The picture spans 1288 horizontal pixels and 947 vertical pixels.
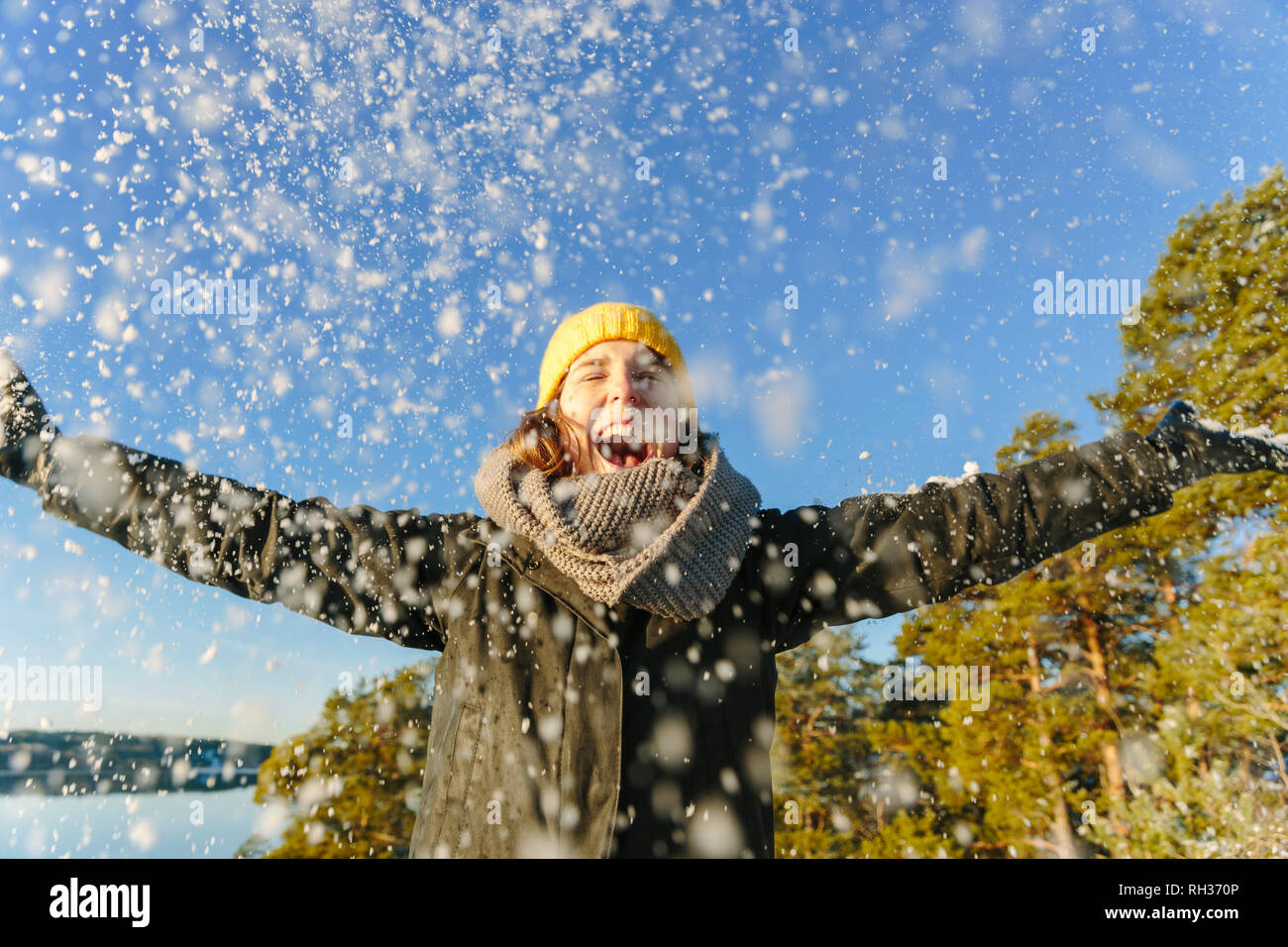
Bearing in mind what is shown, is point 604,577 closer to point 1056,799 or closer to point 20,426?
point 20,426

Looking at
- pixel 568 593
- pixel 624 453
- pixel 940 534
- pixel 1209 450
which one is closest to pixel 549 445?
pixel 624 453

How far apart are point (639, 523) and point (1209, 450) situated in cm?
195

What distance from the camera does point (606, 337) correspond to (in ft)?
10.6

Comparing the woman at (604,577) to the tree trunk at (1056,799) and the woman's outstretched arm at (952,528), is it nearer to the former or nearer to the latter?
the woman's outstretched arm at (952,528)

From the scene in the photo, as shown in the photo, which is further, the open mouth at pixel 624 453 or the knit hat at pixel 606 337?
the knit hat at pixel 606 337

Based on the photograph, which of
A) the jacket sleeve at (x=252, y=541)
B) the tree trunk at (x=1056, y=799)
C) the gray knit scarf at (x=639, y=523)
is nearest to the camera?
the gray knit scarf at (x=639, y=523)

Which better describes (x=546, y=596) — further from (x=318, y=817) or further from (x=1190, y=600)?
(x=318, y=817)

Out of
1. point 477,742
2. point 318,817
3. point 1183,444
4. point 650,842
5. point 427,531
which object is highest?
point 1183,444

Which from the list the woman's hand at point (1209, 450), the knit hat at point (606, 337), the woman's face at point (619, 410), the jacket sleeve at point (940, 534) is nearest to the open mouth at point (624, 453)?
the woman's face at point (619, 410)

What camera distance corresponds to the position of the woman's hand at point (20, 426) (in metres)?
2.68

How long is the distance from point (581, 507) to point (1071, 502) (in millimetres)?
1600

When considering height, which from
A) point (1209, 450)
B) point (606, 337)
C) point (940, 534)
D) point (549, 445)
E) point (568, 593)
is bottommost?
point (568, 593)
